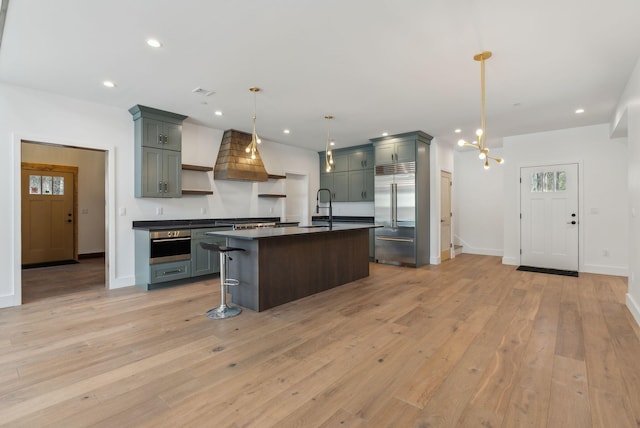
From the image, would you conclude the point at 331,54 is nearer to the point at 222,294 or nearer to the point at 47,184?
the point at 222,294

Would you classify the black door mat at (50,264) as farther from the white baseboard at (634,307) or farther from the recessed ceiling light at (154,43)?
the white baseboard at (634,307)

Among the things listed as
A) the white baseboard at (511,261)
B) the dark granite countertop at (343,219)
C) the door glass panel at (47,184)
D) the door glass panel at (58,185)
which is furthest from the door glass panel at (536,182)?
the door glass panel at (47,184)

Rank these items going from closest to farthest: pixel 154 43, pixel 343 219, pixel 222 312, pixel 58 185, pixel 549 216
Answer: pixel 154 43 < pixel 222 312 < pixel 549 216 < pixel 58 185 < pixel 343 219

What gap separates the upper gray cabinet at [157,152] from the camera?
188 inches

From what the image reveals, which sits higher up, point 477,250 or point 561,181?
point 561,181

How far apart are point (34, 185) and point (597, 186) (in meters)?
11.3

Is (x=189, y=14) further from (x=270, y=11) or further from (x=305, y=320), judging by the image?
(x=305, y=320)

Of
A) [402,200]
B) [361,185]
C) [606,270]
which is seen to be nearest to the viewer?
[606,270]

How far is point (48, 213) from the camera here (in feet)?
22.6

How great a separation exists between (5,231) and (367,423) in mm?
4784

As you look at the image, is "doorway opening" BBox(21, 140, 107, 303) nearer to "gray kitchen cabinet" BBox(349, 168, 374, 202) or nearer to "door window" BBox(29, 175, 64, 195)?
"door window" BBox(29, 175, 64, 195)

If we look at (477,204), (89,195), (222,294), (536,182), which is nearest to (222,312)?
(222,294)

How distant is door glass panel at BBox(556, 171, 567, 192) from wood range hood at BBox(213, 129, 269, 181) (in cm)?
581

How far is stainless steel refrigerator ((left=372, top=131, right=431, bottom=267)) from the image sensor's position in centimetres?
633
